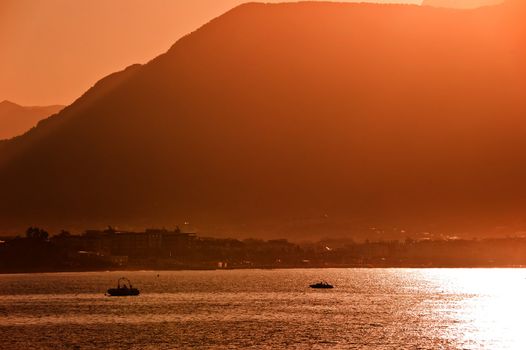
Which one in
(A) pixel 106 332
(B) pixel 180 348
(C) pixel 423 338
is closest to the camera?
(B) pixel 180 348

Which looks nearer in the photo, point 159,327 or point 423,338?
point 423,338

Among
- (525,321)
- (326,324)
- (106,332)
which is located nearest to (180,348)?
(106,332)

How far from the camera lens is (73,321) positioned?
196875 mm

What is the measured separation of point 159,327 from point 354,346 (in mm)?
38717

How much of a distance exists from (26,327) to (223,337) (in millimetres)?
34926

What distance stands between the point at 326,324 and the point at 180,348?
3817 cm

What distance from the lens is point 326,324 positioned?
7338 inches

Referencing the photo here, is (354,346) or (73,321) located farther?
(73,321)

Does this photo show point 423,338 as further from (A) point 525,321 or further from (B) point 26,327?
(B) point 26,327

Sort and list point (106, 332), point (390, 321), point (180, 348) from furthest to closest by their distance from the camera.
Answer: point (390, 321)
point (106, 332)
point (180, 348)

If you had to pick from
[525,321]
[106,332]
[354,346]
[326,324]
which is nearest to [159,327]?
[106,332]

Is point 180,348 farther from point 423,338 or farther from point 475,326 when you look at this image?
point 475,326

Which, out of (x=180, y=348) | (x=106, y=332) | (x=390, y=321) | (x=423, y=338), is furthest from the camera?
(x=390, y=321)

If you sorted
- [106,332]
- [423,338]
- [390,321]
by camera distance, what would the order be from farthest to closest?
[390,321]
[106,332]
[423,338]
